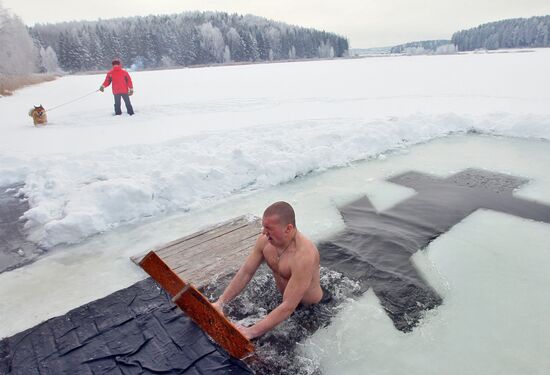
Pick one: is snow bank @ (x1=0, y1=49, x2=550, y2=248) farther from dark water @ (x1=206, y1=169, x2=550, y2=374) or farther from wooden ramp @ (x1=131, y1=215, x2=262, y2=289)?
dark water @ (x1=206, y1=169, x2=550, y2=374)

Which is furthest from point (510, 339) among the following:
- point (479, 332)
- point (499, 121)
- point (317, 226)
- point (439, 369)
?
point (499, 121)

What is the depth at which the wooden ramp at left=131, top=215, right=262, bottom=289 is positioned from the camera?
3247 mm

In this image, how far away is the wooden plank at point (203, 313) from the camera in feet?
7.01

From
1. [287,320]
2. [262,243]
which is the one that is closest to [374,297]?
[287,320]

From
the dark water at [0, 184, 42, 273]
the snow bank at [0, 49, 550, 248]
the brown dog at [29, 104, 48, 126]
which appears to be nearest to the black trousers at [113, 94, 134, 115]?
the snow bank at [0, 49, 550, 248]

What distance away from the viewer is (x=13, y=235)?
4078mm

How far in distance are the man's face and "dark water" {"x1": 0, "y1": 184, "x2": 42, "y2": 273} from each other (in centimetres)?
269

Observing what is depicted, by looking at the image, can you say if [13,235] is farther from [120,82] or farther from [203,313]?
[120,82]

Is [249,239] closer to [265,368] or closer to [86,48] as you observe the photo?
[265,368]

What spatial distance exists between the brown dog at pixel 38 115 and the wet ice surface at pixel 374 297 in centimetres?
700

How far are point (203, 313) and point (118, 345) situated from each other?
0.65 meters

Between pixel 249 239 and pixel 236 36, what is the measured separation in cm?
7140

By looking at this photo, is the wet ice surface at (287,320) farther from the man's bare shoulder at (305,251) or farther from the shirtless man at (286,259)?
the man's bare shoulder at (305,251)

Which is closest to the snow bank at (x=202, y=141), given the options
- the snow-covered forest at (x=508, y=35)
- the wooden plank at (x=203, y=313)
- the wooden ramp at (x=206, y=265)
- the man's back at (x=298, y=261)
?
the wooden ramp at (x=206, y=265)
